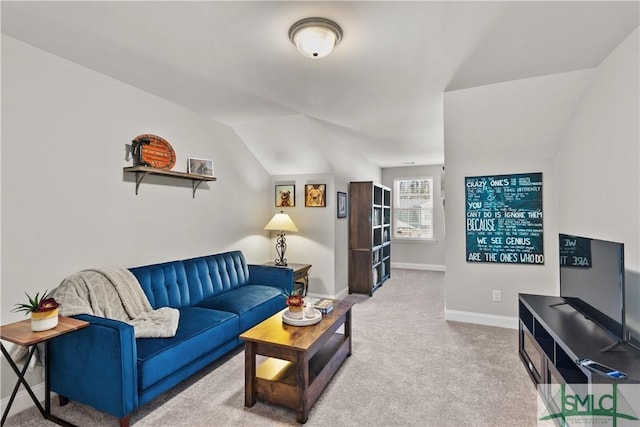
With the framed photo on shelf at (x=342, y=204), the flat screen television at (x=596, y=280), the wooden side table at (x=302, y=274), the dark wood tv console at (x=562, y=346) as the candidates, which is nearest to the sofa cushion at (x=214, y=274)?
the wooden side table at (x=302, y=274)

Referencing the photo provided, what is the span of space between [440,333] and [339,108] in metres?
2.60

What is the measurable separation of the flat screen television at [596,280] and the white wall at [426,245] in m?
4.31

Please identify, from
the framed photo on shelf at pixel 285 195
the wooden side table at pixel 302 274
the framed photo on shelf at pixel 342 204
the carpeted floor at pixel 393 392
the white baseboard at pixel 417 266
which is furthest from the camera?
the white baseboard at pixel 417 266

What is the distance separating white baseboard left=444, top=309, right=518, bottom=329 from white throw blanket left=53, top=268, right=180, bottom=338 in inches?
116

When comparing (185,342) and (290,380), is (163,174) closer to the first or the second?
(185,342)

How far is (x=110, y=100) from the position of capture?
Result: 8.36ft

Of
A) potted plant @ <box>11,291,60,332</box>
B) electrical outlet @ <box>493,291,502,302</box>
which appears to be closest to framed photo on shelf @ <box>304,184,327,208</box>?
electrical outlet @ <box>493,291,502,302</box>

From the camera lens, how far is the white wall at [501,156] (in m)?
2.76

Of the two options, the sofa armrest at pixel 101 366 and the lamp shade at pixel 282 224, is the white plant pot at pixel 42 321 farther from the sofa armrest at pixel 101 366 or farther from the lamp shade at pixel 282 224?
the lamp shade at pixel 282 224

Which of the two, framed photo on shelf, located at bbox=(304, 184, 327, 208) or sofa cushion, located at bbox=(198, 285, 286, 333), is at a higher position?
framed photo on shelf, located at bbox=(304, 184, 327, 208)

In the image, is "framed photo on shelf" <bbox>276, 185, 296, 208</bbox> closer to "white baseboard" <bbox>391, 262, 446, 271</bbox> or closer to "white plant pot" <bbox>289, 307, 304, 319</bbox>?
"white plant pot" <bbox>289, 307, 304, 319</bbox>

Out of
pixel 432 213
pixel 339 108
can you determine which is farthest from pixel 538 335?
pixel 432 213

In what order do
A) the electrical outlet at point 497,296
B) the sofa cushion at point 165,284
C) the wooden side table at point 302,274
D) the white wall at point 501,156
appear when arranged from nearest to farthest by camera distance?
the sofa cushion at point 165,284, the white wall at point 501,156, the electrical outlet at point 497,296, the wooden side table at point 302,274

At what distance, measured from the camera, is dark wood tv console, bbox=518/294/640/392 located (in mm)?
1614
